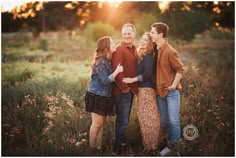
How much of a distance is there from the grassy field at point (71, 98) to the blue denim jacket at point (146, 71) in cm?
60

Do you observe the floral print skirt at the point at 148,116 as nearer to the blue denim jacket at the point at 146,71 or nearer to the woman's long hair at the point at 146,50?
the blue denim jacket at the point at 146,71

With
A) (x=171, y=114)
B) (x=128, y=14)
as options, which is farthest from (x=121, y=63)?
(x=128, y=14)

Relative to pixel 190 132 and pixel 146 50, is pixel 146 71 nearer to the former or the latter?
pixel 146 50

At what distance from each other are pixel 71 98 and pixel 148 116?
1.16 metres

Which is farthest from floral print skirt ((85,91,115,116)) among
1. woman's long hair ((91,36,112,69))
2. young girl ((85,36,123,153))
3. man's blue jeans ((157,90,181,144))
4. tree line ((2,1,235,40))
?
tree line ((2,1,235,40))

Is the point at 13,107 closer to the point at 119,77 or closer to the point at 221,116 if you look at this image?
the point at 119,77

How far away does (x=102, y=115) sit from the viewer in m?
4.30

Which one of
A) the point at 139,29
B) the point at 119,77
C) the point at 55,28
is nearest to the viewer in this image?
the point at 119,77

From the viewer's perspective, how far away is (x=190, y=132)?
15.5ft

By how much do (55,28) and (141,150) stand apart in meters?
2.28

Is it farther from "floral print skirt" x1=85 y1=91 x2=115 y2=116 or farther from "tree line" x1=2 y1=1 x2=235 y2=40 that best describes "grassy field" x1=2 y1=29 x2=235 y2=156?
"floral print skirt" x1=85 y1=91 x2=115 y2=116

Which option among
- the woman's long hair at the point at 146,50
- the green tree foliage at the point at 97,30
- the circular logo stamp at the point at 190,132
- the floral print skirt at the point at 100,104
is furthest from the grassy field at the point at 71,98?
the woman's long hair at the point at 146,50

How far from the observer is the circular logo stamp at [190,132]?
4695mm

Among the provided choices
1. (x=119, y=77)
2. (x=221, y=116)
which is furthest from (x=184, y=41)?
(x=119, y=77)
